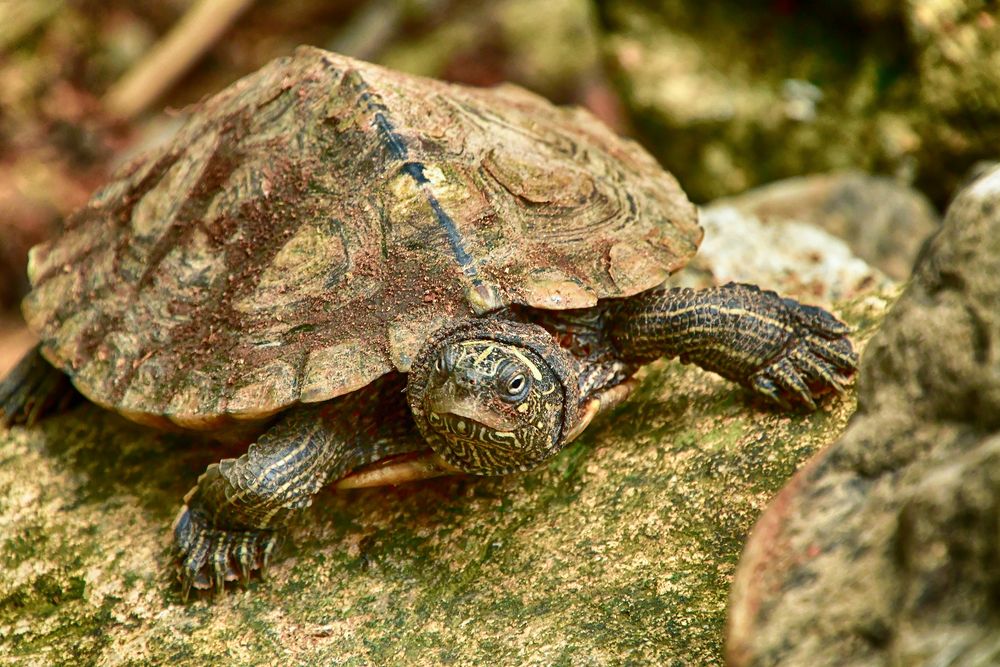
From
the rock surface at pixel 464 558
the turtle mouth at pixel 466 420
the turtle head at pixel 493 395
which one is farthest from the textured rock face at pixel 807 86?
the turtle mouth at pixel 466 420

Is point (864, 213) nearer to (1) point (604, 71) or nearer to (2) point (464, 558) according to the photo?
(1) point (604, 71)

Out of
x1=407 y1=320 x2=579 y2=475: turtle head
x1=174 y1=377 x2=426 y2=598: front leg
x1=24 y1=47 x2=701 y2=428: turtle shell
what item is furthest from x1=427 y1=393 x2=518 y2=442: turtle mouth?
x1=174 y1=377 x2=426 y2=598: front leg

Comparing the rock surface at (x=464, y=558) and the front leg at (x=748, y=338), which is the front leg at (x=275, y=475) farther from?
the front leg at (x=748, y=338)

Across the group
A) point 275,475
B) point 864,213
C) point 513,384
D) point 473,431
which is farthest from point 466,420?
point 864,213

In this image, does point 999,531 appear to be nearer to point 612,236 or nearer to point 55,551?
point 612,236

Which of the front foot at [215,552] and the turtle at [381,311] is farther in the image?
the front foot at [215,552]

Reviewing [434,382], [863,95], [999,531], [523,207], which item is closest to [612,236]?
[523,207]
